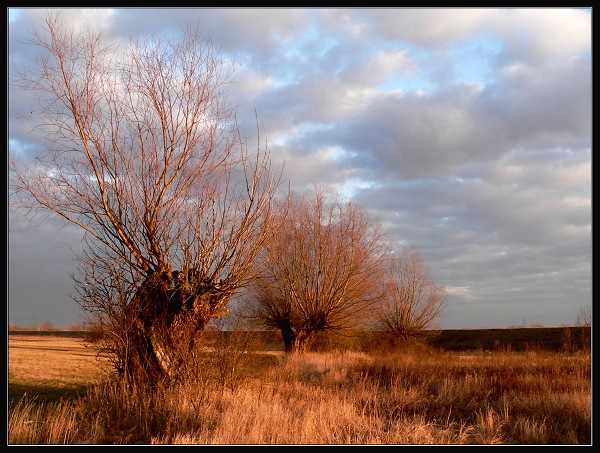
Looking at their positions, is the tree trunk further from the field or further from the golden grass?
the field

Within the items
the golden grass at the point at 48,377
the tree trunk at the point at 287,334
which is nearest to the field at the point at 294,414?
the golden grass at the point at 48,377

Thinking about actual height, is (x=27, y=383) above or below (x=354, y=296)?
below

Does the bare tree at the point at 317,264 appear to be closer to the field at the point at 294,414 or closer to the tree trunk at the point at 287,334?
the tree trunk at the point at 287,334

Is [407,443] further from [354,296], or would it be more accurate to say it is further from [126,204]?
[354,296]

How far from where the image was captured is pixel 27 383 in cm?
2409

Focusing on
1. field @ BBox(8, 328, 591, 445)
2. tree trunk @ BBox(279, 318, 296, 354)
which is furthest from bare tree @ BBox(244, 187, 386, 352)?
field @ BBox(8, 328, 591, 445)

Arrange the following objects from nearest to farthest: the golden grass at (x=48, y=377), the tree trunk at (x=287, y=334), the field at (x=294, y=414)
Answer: the field at (x=294, y=414), the golden grass at (x=48, y=377), the tree trunk at (x=287, y=334)

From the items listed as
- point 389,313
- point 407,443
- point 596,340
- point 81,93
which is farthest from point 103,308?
point 389,313

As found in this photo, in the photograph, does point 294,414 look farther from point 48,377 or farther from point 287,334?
point 48,377

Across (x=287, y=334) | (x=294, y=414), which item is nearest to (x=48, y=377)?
(x=287, y=334)

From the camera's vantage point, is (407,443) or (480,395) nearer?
(407,443)

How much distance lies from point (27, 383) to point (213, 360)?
18943 mm

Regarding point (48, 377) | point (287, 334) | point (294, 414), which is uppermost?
point (294, 414)
